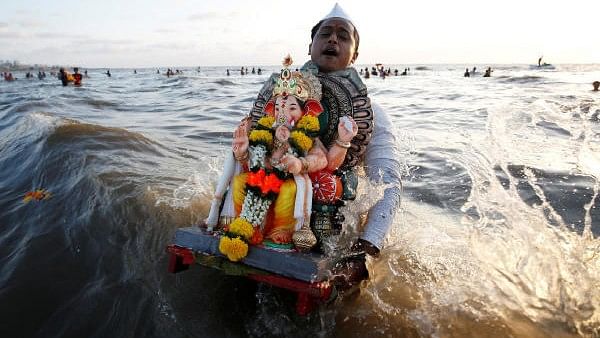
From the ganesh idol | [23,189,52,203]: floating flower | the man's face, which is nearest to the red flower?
the ganesh idol

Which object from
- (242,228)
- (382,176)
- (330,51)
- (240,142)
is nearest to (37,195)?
(240,142)

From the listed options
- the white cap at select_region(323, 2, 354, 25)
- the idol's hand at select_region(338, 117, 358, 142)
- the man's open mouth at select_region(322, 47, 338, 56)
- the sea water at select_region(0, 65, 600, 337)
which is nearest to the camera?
the idol's hand at select_region(338, 117, 358, 142)

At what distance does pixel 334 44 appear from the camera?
12.3ft

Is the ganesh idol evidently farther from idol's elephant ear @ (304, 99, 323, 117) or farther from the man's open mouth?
the man's open mouth

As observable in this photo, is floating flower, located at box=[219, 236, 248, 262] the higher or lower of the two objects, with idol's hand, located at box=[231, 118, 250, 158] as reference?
lower

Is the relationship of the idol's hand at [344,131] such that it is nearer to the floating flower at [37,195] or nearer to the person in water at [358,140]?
the person in water at [358,140]

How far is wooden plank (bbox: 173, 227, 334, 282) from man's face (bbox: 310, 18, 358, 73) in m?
1.75

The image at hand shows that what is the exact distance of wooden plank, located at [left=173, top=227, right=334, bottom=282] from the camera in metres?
2.70

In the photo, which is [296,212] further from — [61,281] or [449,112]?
[449,112]

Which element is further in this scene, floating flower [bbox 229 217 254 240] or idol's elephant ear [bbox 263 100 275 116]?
idol's elephant ear [bbox 263 100 275 116]

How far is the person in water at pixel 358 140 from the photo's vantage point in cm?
323

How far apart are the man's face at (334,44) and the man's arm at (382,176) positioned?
1.91ft

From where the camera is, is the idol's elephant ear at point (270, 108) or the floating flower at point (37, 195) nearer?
the idol's elephant ear at point (270, 108)

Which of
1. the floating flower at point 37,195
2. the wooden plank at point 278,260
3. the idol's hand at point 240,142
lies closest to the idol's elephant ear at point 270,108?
the idol's hand at point 240,142
